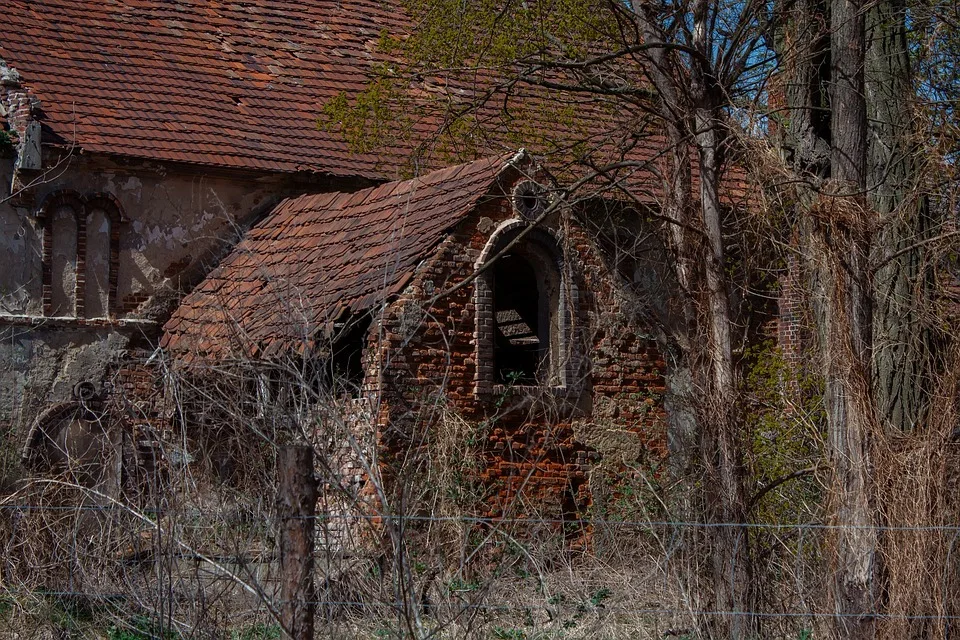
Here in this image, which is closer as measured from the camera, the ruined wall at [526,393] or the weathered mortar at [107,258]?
the ruined wall at [526,393]

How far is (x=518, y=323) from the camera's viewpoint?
1442cm

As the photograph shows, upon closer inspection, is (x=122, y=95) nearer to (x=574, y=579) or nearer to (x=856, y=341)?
(x=574, y=579)

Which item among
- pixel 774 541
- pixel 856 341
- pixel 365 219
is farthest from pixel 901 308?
pixel 365 219

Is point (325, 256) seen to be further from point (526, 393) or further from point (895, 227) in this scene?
point (895, 227)

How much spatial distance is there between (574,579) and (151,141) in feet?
30.4

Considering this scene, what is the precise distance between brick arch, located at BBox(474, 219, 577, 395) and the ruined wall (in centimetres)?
4

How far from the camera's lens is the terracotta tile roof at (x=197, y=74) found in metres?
15.4

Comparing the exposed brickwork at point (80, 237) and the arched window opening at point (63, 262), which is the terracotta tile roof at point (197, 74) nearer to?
the exposed brickwork at point (80, 237)

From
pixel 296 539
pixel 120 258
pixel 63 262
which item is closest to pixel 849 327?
pixel 296 539

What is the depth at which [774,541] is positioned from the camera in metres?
8.26

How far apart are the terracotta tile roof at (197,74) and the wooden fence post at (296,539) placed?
32.8 feet

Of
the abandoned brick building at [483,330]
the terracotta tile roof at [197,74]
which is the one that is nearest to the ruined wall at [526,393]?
A: the abandoned brick building at [483,330]

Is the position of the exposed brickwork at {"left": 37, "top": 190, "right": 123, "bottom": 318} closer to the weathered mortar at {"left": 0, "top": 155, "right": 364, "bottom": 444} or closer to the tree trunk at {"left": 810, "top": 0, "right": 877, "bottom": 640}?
the weathered mortar at {"left": 0, "top": 155, "right": 364, "bottom": 444}

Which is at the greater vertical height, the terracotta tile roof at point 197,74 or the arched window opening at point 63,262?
the terracotta tile roof at point 197,74
